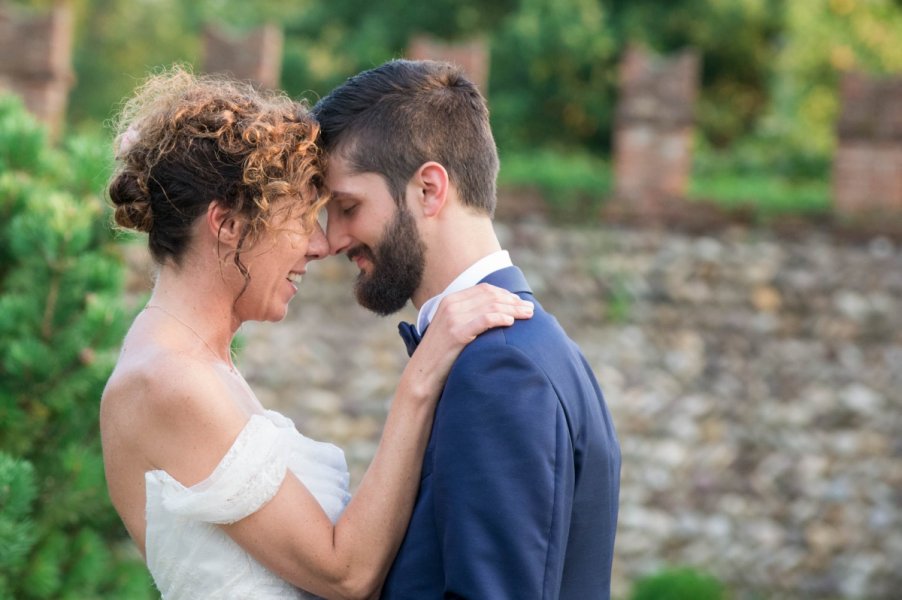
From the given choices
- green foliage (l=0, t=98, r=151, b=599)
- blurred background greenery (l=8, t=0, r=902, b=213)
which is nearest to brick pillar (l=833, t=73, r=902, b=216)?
blurred background greenery (l=8, t=0, r=902, b=213)

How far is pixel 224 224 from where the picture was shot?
109 inches

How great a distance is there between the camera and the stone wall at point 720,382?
8680mm

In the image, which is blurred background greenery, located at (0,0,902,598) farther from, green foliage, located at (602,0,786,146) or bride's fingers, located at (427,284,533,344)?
bride's fingers, located at (427,284,533,344)

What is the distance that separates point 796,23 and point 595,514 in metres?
14.3

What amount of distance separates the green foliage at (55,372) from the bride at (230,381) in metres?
1.16

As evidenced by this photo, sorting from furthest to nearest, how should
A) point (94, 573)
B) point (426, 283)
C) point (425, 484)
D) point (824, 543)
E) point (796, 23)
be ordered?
1. point (796, 23)
2. point (824, 543)
3. point (94, 573)
4. point (426, 283)
5. point (425, 484)

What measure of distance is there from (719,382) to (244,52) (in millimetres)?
4574

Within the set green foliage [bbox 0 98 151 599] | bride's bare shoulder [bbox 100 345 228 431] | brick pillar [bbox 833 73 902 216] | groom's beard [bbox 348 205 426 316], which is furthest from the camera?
brick pillar [bbox 833 73 902 216]

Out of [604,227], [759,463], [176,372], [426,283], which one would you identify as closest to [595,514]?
[426,283]

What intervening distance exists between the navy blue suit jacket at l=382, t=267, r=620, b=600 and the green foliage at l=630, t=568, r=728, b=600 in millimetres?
5361

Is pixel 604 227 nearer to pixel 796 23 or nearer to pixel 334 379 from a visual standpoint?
pixel 334 379

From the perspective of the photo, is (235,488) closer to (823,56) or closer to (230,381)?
(230,381)

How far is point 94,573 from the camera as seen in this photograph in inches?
162

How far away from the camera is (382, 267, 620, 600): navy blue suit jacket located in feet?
7.52
